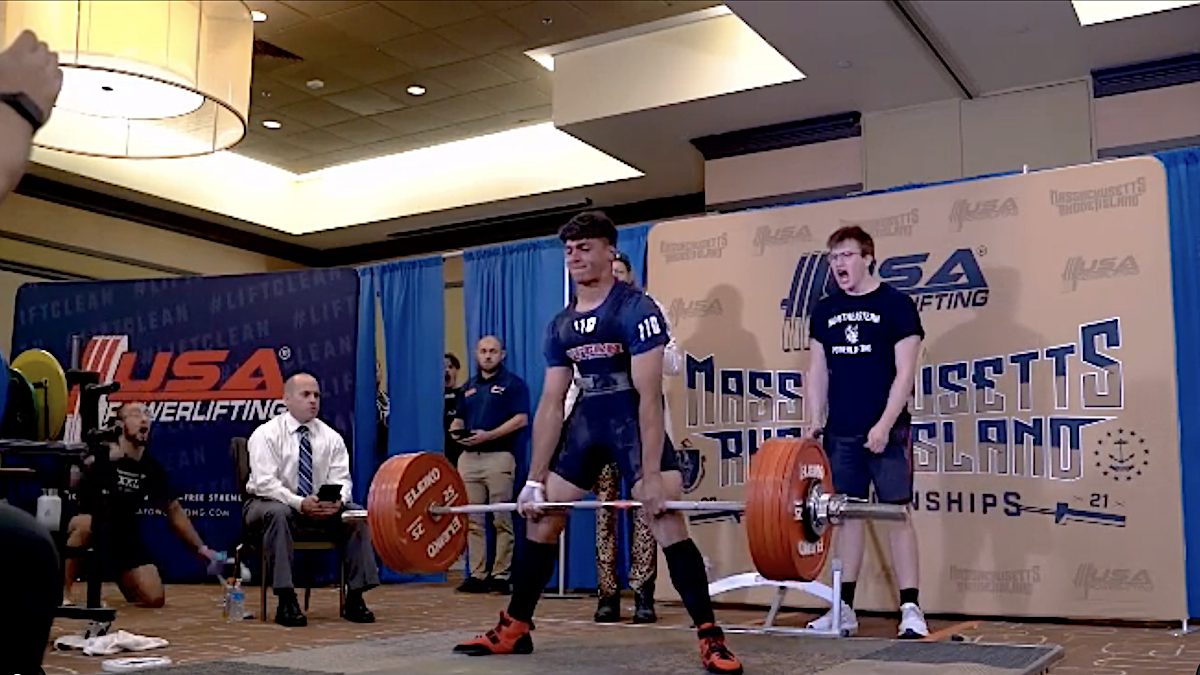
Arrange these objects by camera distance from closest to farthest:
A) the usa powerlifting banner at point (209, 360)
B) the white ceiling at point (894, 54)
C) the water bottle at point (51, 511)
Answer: the water bottle at point (51, 511) → the white ceiling at point (894, 54) → the usa powerlifting banner at point (209, 360)

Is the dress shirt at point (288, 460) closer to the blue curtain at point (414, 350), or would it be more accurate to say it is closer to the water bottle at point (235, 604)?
the water bottle at point (235, 604)

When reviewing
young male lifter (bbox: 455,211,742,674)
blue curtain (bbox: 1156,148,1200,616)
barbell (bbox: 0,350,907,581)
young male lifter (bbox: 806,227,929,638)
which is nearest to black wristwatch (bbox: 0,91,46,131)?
barbell (bbox: 0,350,907,581)

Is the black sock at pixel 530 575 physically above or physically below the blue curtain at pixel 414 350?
below

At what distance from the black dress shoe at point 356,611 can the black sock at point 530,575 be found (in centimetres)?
161

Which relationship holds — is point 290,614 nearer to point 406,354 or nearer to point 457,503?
point 457,503

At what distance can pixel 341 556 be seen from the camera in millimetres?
5195

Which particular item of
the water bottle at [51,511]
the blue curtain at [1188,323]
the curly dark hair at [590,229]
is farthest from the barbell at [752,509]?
the blue curtain at [1188,323]

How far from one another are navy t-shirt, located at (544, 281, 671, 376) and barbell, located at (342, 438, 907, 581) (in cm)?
43

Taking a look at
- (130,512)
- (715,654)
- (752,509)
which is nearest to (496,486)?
(130,512)

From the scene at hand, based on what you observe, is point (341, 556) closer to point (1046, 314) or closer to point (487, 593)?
point (487, 593)

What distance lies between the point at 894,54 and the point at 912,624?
11.6 ft

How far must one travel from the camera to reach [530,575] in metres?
3.55

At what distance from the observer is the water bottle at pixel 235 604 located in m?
5.01

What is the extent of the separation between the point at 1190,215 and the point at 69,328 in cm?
682
